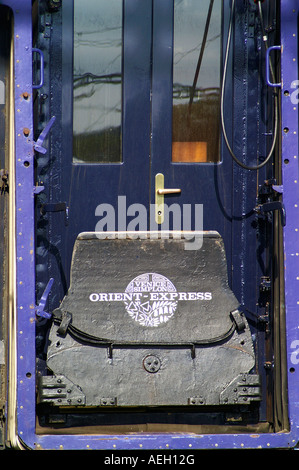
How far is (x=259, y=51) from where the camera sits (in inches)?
175

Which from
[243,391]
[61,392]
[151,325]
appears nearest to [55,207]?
[151,325]

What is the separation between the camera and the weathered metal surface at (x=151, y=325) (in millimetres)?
4199

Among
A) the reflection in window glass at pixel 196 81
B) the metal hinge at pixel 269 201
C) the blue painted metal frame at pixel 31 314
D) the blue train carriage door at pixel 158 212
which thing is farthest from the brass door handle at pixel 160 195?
the blue painted metal frame at pixel 31 314

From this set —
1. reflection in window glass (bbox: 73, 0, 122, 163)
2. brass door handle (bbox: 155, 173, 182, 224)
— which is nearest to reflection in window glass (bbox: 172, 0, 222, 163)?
brass door handle (bbox: 155, 173, 182, 224)

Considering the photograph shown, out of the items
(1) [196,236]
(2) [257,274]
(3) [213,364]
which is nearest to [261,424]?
(3) [213,364]

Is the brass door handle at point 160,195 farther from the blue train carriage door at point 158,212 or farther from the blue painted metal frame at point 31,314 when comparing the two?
the blue painted metal frame at point 31,314

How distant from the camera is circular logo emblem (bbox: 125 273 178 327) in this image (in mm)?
4270

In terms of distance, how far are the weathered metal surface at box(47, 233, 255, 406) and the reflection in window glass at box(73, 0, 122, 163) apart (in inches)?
22.3

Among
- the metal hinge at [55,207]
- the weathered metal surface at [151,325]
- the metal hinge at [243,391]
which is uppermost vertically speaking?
the metal hinge at [55,207]

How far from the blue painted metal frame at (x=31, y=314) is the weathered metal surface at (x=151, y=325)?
0.69 ft

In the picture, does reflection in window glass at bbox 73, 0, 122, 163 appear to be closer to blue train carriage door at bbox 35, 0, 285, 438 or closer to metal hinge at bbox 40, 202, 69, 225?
blue train carriage door at bbox 35, 0, 285, 438

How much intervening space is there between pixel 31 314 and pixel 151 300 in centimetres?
70

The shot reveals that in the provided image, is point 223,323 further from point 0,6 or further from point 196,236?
point 0,6
